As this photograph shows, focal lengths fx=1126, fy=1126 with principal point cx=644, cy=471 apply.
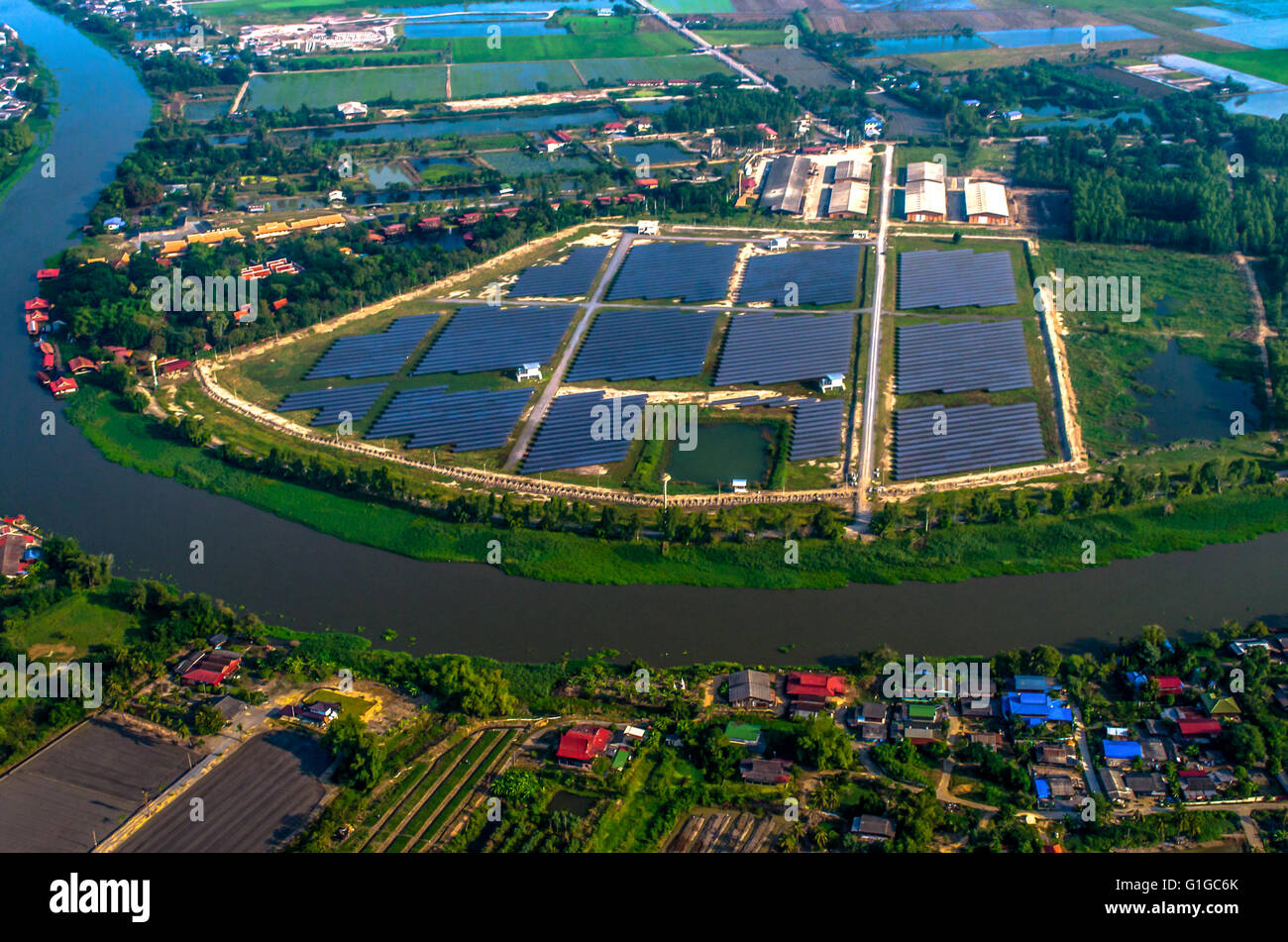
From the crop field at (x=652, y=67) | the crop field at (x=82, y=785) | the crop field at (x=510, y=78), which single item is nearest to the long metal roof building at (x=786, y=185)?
the crop field at (x=652, y=67)

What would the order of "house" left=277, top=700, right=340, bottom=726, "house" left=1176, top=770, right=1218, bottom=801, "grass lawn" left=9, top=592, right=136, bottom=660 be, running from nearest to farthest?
"house" left=1176, top=770, right=1218, bottom=801
"house" left=277, top=700, right=340, bottom=726
"grass lawn" left=9, top=592, right=136, bottom=660

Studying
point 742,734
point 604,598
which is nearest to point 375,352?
point 604,598

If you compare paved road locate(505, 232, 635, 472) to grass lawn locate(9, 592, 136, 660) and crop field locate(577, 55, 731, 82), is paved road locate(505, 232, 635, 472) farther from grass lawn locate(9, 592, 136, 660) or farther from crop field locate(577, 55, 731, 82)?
crop field locate(577, 55, 731, 82)

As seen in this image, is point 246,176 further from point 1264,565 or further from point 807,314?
point 1264,565

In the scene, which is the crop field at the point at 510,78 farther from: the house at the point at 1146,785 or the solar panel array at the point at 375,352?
the house at the point at 1146,785

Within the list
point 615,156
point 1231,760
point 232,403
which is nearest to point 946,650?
point 1231,760

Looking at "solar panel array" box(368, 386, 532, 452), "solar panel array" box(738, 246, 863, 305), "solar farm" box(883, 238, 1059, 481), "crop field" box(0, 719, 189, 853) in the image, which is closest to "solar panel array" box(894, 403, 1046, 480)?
"solar farm" box(883, 238, 1059, 481)
